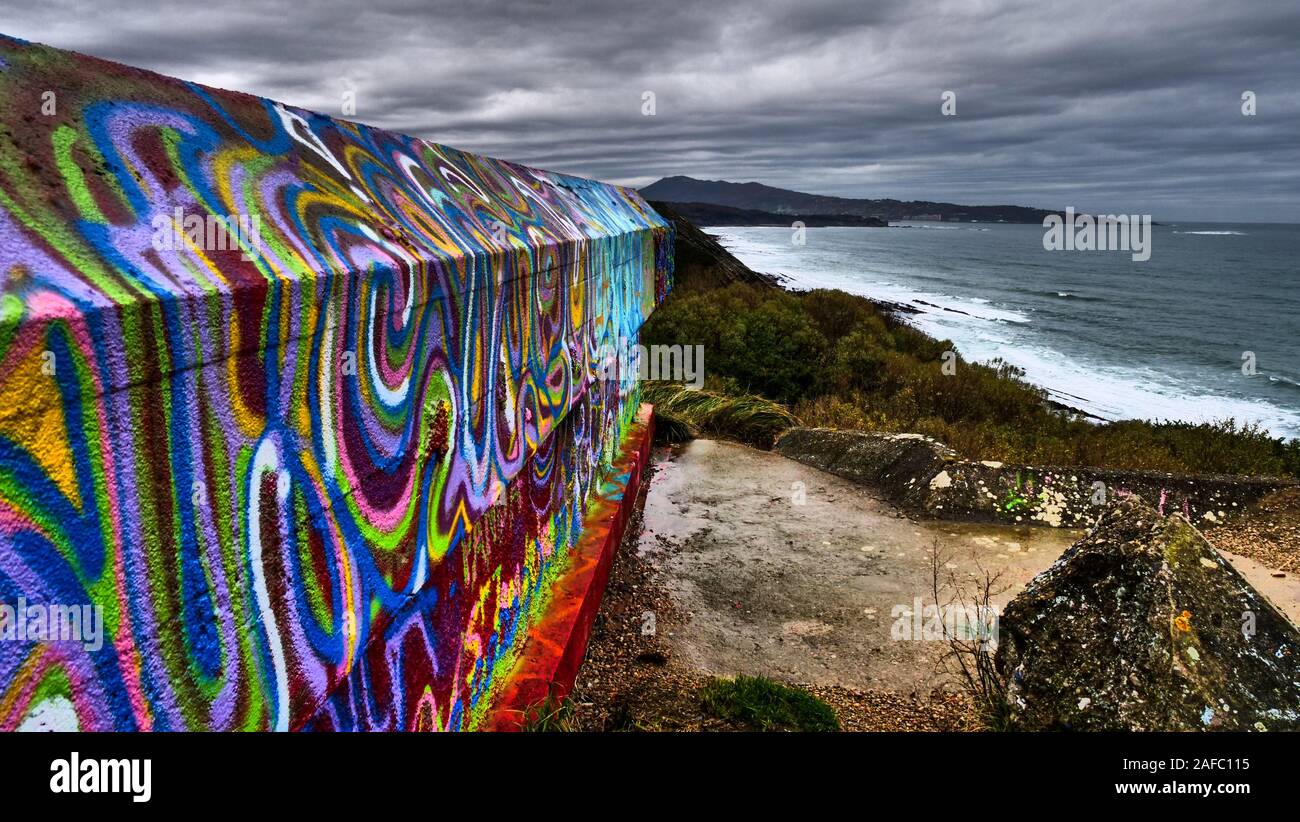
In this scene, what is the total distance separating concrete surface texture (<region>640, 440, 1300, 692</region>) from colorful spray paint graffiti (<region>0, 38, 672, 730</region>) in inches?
79.7

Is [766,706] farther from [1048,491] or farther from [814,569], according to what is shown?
[1048,491]

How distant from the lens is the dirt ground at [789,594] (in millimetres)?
3959

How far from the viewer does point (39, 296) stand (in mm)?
1074

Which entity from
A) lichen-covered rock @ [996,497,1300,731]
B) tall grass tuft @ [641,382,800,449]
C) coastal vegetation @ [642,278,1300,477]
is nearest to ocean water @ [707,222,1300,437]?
coastal vegetation @ [642,278,1300,477]

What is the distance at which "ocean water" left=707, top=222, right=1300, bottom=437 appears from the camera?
84.7 feet

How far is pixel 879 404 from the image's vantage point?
12203 mm

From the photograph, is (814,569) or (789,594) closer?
(789,594)

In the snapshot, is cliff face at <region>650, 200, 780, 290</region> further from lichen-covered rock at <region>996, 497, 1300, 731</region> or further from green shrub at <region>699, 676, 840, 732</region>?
lichen-covered rock at <region>996, 497, 1300, 731</region>

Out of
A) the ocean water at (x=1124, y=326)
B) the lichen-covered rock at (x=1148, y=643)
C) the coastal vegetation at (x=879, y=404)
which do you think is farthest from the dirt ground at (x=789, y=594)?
the ocean water at (x=1124, y=326)

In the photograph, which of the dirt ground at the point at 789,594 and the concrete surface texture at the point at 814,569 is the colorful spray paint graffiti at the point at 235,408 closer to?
the dirt ground at the point at 789,594

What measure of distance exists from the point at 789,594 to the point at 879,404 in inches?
299

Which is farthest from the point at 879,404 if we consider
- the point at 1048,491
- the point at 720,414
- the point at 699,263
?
the point at 699,263

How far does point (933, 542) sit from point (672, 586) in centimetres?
205

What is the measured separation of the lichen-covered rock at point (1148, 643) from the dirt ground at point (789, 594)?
0.61 m
